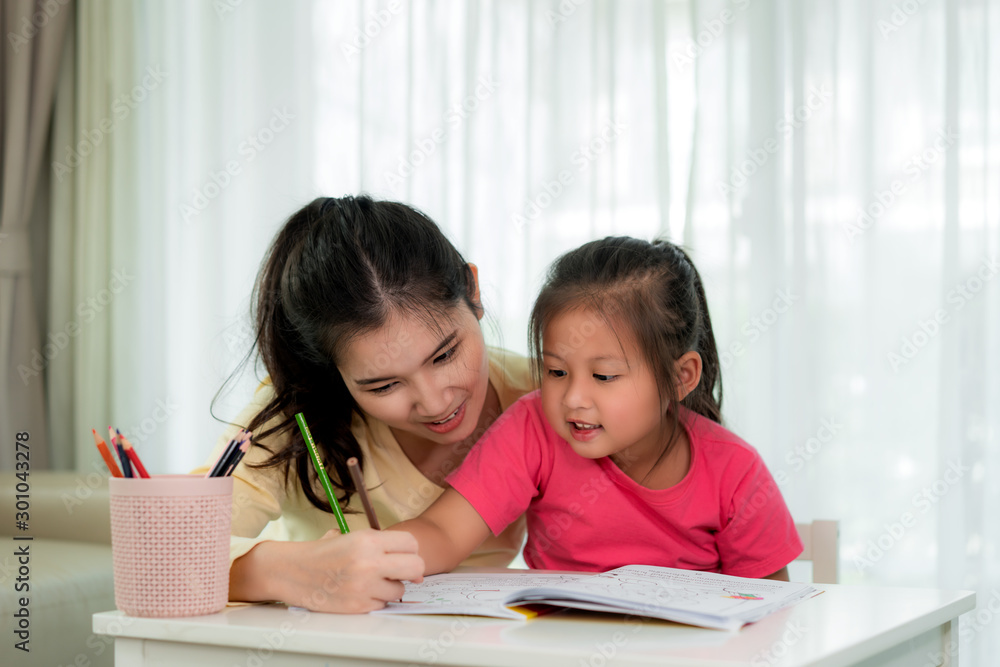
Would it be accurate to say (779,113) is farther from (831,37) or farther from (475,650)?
(475,650)

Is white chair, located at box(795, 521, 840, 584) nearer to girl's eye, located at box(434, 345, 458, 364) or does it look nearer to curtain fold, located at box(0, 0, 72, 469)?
girl's eye, located at box(434, 345, 458, 364)

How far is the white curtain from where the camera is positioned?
77.6 inches

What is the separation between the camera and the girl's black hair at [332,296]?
1058mm

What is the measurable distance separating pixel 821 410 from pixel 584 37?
111cm

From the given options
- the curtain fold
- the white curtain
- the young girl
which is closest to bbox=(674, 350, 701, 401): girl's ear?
the young girl

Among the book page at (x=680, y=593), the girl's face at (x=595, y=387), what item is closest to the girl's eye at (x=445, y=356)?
the girl's face at (x=595, y=387)

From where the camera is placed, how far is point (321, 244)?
3.51 feet

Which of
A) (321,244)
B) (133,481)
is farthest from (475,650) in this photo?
(321,244)

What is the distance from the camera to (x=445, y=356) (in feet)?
3.53

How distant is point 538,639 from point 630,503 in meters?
0.49

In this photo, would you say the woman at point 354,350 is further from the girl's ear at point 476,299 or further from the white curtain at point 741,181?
the white curtain at point 741,181

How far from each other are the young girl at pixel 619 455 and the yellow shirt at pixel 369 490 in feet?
0.55

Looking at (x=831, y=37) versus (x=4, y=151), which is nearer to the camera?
(x=831, y=37)

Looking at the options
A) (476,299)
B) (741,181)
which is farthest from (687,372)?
(741,181)
